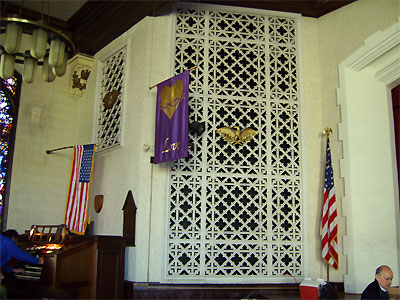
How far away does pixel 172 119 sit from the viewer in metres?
7.20

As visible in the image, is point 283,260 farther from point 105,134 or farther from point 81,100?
point 81,100

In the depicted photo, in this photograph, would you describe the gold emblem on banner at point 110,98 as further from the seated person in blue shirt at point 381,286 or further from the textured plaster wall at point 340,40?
the seated person in blue shirt at point 381,286

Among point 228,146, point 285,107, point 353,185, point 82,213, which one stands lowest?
point 82,213

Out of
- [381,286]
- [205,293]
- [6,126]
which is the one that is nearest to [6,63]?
[6,126]

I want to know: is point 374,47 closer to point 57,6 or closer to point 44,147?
point 57,6

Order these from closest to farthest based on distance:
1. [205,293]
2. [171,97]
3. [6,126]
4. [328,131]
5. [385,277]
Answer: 1. [385,277]
2. [205,293]
3. [171,97]
4. [328,131]
5. [6,126]

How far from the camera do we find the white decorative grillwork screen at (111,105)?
28.1ft

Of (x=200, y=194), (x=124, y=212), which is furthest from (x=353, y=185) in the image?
(x=124, y=212)

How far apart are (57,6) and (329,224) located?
648 centimetres

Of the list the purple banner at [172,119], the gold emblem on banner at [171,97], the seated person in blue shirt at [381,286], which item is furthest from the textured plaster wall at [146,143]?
the seated person in blue shirt at [381,286]

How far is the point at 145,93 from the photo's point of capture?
7848mm

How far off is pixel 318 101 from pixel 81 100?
5.24 meters

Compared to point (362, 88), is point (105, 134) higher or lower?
lower

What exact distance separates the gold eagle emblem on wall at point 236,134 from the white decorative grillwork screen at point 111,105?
6.33 feet
